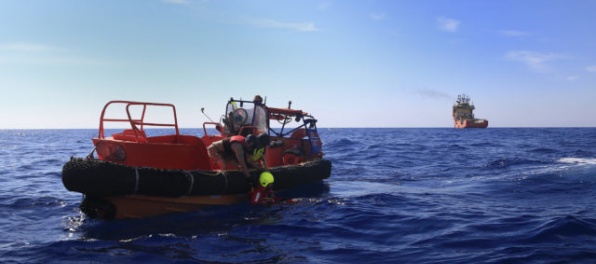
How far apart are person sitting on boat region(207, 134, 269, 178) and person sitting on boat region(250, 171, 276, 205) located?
1.00 ft

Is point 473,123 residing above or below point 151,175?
above

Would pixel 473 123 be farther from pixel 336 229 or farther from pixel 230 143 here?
pixel 336 229

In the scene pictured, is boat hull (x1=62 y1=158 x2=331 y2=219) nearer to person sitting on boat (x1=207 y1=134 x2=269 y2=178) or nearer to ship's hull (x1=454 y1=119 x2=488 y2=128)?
person sitting on boat (x1=207 y1=134 x2=269 y2=178)

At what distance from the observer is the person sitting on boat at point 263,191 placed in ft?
28.1

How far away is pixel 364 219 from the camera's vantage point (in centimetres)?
749

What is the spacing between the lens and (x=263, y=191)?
8.68m

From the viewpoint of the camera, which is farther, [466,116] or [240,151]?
[466,116]

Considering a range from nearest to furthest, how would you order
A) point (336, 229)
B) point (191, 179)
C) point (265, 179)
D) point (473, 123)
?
1. point (336, 229)
2. point (191, 179)
3. point (265, 179)
4. point (473, 123)

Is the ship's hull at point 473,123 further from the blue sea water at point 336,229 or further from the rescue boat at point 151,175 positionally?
the rescue boat at point 151,175

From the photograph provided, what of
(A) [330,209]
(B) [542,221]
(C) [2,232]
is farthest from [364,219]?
(C) [2,232]

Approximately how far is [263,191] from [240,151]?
0.91 m

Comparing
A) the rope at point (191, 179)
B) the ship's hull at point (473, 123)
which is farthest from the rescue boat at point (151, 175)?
the ship's hull at point (473, 123)

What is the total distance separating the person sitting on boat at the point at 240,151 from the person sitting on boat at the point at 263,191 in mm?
306

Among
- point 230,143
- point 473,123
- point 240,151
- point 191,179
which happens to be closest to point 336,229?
point 191,179
